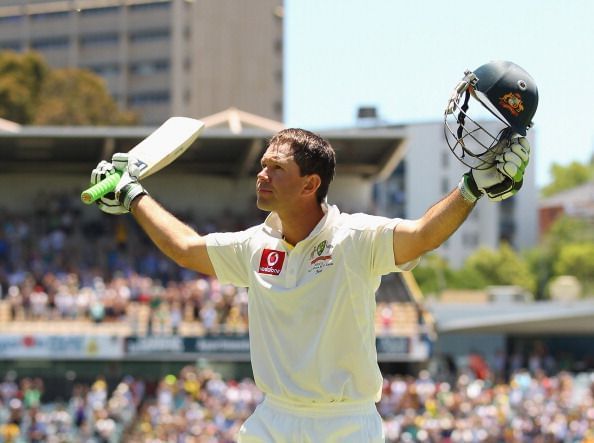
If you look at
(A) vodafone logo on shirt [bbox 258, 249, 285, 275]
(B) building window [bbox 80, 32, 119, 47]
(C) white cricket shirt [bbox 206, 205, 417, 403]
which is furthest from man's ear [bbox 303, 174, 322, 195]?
(B) building window [bbox 80, 32, 119, 47]

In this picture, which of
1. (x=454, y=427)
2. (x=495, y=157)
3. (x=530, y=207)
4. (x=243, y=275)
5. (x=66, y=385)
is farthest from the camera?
(x=530, y=207)

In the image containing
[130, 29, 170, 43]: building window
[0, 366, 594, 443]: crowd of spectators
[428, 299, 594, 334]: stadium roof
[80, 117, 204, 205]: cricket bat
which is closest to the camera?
[80, 117, 204, 205]: cricket bat

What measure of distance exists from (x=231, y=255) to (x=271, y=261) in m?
0.21

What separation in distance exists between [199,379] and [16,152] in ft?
27.3

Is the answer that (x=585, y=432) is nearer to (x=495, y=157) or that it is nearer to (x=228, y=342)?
(x=228, y=342)

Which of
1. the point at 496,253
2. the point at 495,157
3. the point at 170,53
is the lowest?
the point at 496,253

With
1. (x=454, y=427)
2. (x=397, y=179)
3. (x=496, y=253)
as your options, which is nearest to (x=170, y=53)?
(x=397, y=179)

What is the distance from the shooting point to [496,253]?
64438 millimetres

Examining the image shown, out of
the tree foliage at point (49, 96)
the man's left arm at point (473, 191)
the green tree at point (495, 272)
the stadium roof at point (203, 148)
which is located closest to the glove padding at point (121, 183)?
the man's left arm at point (473, 191)

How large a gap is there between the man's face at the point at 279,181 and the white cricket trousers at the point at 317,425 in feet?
2.28

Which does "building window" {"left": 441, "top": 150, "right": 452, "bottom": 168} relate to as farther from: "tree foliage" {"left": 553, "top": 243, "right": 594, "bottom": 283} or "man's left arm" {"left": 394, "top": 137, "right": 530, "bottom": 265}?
"man's left arm" {"left": 394, "top": 137, "right": 530, "bottom": 265}

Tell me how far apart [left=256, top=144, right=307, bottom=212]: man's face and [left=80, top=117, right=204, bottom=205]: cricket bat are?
0.68 m

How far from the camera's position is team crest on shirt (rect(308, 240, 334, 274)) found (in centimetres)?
383

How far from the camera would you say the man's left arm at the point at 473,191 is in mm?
3396
